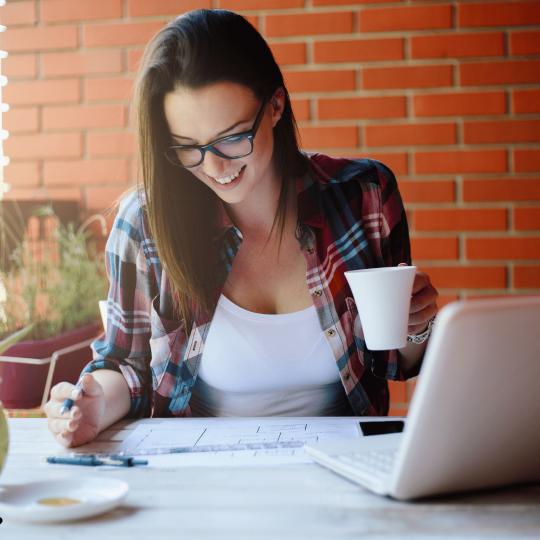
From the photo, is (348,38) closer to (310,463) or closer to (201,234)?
(201,234)

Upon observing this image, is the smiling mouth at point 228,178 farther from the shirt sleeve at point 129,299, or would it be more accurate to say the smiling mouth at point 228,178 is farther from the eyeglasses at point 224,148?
the shirt sleeve at point 129,299

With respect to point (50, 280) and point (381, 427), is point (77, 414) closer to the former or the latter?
point (381, 427)

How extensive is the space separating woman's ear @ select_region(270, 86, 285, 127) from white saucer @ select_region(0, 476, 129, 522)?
2.95ft

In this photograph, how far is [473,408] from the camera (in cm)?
74

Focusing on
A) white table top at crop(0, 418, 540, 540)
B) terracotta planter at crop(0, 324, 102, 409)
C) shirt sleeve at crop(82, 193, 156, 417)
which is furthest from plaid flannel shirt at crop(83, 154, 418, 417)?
terracotta planter at crop(0, 324, 102, 409)

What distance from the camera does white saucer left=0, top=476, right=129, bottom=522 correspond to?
75 centimetres

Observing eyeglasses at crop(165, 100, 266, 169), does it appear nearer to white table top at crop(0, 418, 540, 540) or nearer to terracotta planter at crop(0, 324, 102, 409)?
white table top at crop(0, 418, 540, 540)

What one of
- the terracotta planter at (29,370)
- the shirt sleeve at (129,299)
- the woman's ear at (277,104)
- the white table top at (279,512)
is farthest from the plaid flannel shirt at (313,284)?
the terracotta planter at (29,370)

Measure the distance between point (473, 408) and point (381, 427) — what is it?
1.36ft

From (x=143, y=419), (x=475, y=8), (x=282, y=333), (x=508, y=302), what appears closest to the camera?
(x=508, y=302)

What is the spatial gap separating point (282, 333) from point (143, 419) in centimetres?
35

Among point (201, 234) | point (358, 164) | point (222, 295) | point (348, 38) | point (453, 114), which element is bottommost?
point (222, 295)

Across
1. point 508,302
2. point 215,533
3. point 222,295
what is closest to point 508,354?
point 508,302

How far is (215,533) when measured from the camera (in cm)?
73
